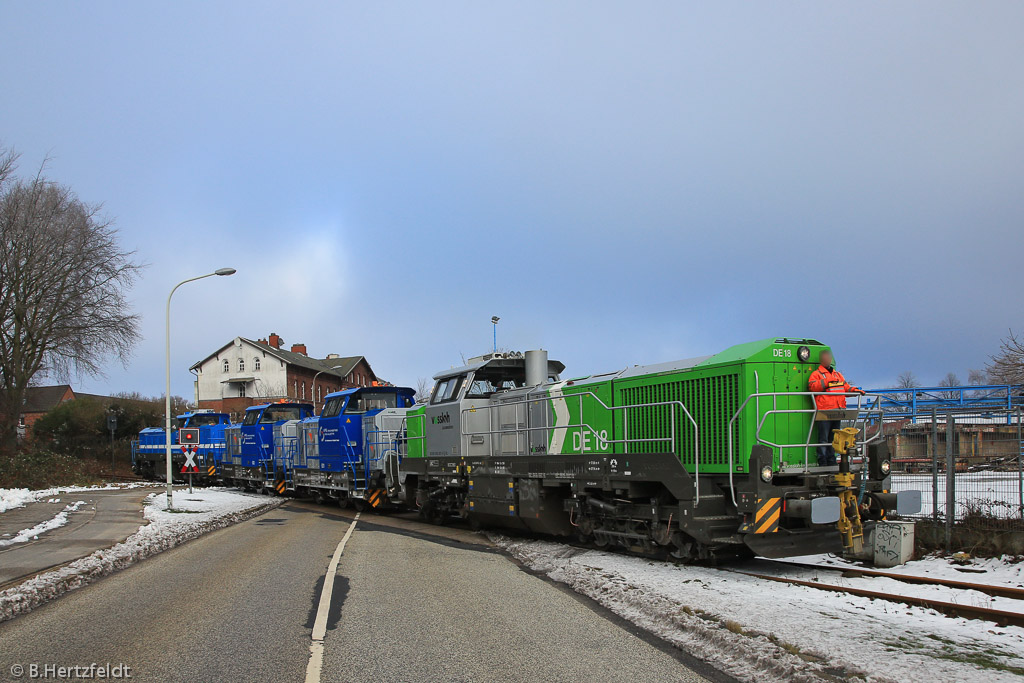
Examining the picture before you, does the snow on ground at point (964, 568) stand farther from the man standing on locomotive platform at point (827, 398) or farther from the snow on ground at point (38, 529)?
the snow on ground at point (38, 529)

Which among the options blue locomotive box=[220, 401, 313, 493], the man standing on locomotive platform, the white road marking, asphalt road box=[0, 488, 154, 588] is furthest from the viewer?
blue locomotive box=[220, 401, 313, 493]

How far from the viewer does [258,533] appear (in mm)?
14672

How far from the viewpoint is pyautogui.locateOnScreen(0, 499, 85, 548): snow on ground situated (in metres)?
12.3

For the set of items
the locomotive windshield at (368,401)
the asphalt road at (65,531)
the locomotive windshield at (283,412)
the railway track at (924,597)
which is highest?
the locomotive windshield at (368,401)

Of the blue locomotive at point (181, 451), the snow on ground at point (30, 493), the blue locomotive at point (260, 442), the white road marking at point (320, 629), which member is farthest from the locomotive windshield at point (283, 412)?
the white road marking at point (320, 629)

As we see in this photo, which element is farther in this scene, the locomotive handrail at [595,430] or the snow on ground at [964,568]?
the locomotive handrail at [595,430]

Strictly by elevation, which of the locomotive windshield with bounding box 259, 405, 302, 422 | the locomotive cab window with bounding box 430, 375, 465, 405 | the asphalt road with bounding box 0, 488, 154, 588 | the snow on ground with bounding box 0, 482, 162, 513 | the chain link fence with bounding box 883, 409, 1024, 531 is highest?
the locomotive cab window with bounding box 430, 375, 465, 405

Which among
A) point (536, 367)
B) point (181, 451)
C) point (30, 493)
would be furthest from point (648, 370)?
point (181, 451)

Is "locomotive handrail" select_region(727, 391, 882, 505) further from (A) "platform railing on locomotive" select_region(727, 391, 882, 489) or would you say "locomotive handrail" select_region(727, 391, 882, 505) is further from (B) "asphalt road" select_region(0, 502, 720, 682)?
(B) "asphalt road" select_region(0, 502, 720, 682)

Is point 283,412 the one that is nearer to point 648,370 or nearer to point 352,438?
point 352,438

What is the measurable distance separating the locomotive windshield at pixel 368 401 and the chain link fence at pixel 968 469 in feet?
41.2

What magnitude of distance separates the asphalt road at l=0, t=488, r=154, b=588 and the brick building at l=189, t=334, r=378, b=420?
42.6 meters

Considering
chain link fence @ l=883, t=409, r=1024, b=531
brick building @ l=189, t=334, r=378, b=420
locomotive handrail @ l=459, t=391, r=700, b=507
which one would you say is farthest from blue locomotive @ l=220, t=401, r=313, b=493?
brick building @ l=189, t=334, r=378, b=420

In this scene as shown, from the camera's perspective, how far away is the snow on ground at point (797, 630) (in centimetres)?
495
